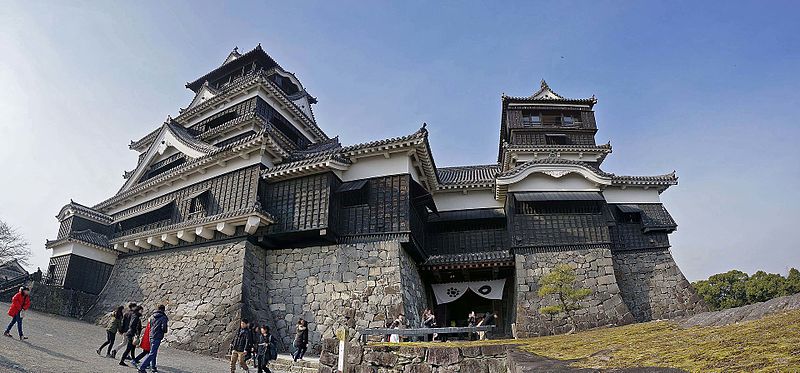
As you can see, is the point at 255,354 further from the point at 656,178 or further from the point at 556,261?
the point at 656,178

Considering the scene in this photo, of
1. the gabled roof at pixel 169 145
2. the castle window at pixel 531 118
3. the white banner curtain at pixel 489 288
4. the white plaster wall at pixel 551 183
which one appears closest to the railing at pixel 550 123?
the castle window at pixel 531 118

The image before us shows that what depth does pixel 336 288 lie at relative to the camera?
15531 mm

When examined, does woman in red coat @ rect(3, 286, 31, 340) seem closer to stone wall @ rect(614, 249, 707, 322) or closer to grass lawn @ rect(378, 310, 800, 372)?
grass lawn @ rect(378, 310, 800, 372)

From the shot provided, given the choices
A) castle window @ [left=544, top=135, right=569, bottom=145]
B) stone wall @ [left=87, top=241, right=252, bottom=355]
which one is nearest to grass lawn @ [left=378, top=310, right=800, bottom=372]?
stone wall @ [left=87, top=241, right=252, bottom=355]

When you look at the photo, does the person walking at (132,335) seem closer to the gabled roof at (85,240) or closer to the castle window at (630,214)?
the gabled roof at (85,240)

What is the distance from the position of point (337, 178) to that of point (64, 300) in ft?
43.3

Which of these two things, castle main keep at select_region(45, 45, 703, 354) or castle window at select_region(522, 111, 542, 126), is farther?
castle window at select_region(522, 111, 542, 126)

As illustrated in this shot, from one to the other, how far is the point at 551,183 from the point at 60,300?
844 inches

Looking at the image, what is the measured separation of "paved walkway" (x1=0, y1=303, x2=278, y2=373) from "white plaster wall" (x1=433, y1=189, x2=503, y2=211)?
11548 millimetres

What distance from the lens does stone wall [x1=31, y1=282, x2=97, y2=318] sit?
18484mm

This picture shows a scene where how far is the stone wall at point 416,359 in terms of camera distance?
7.71 meters

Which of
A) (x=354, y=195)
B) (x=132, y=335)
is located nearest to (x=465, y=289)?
(x=354, y=195)

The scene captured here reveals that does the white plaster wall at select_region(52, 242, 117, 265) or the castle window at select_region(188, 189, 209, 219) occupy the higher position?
the castle window at select_region(188, 189, 209, 219)

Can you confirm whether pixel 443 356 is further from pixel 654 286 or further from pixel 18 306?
pixel 654 286
